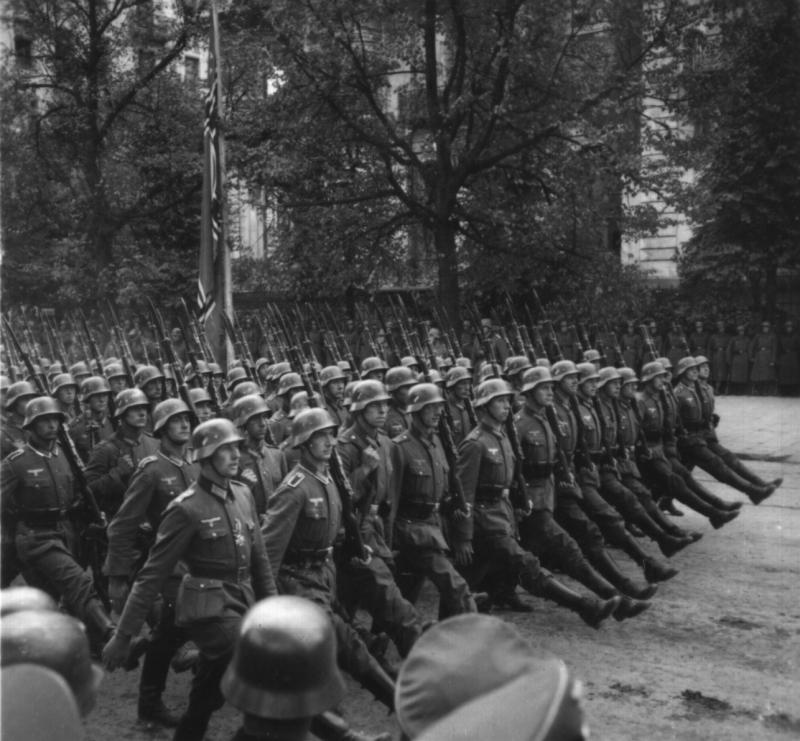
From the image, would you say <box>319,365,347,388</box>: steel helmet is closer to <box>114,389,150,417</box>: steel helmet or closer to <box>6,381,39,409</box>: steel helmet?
<box>114,389,150,417</box>: steel helmet

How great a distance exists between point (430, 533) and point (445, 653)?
17.6 ft

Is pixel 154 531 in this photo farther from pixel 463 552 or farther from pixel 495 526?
pixel 495 526

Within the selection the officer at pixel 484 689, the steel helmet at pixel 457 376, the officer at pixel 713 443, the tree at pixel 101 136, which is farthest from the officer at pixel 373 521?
the tree at pixel 101 136

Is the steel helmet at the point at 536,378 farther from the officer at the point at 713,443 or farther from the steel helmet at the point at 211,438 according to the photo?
the officer at the point at 713,443

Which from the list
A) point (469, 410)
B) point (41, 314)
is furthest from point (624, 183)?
point (41, 314)

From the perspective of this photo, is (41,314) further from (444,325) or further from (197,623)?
(197,623)

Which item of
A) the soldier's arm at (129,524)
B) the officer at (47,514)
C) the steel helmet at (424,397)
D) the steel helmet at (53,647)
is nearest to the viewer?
the steel helmet at (53,647)

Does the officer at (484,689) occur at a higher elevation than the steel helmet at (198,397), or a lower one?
higher

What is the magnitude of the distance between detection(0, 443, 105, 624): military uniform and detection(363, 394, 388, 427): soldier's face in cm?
220

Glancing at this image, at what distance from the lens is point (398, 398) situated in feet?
32.6

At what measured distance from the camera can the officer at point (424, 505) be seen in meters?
7.20

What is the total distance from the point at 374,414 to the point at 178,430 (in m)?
1.41

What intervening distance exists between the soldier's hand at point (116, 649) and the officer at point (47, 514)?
4.45 ft

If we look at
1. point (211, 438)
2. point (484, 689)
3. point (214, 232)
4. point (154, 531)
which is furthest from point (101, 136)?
point (484, 689)
